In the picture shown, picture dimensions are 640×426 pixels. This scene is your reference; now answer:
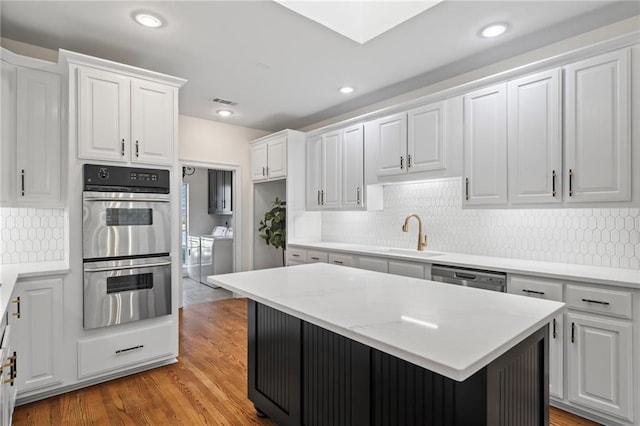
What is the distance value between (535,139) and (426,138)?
3.11 feet

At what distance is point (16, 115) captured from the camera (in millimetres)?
2549

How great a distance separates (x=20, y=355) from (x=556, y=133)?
405 cm

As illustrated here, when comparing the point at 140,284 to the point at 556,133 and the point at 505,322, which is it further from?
the point at 556,133

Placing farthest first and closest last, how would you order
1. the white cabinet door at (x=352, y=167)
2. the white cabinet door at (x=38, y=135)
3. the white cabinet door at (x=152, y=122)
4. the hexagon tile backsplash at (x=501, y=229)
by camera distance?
the white cabinet door at (x=352, y=167)
the white cabinet door at (x=152, y=122)
the white cabinet door at (x=38, y=135)
the hexagon tile backsplash at (x=501, y=229)

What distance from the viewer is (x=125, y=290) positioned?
279cm

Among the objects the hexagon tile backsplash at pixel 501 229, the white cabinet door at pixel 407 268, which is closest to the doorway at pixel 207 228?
the hexagon tile backsplash at pixel 501 229

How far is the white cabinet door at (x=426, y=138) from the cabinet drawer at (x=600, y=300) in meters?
1.45

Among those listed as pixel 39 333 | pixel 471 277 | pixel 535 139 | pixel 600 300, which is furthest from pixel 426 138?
pixel 39 333

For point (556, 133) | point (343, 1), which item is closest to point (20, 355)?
point (343, 1)

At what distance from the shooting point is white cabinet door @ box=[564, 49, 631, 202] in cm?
220

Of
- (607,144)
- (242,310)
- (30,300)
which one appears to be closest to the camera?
(607,144)

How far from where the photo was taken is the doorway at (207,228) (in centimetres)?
554

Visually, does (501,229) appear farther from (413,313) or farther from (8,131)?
(8,131)

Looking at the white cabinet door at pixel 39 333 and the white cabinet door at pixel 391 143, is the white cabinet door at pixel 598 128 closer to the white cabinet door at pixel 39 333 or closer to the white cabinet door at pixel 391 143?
the white cabinet door at pixel 391 143
